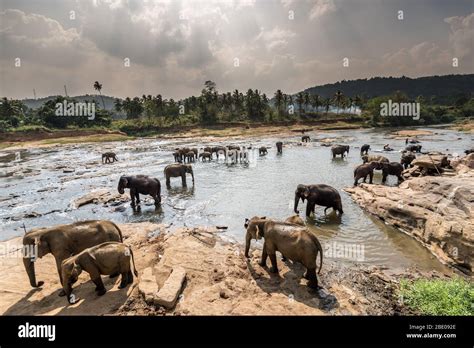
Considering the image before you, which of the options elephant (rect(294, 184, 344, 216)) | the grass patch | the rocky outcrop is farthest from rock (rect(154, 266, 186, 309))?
the rocky outcrop

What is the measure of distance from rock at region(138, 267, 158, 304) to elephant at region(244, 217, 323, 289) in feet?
10.0

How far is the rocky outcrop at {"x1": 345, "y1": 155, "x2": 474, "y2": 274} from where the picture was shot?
948cm

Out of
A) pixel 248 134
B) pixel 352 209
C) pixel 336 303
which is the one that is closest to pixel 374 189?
pixel 352 209

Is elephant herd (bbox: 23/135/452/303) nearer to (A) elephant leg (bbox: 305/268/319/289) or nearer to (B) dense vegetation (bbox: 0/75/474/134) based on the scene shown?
(A) elephant leg (bbox: 305/268/319/289)

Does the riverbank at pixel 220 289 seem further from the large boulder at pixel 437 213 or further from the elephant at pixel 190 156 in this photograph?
the elephant at pixel 190 156

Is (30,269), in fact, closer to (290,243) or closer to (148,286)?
(148,286)

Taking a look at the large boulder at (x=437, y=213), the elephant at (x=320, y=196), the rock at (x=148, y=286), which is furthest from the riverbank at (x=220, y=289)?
the elephant at (x=320, y=196)

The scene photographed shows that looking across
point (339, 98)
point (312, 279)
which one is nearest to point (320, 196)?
point (312, 279)

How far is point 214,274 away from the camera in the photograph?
8.29 metres

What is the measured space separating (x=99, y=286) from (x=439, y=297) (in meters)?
8.02

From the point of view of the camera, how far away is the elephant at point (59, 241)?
309 inches

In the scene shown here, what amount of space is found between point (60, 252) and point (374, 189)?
15.3m

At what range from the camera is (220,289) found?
7.38m
